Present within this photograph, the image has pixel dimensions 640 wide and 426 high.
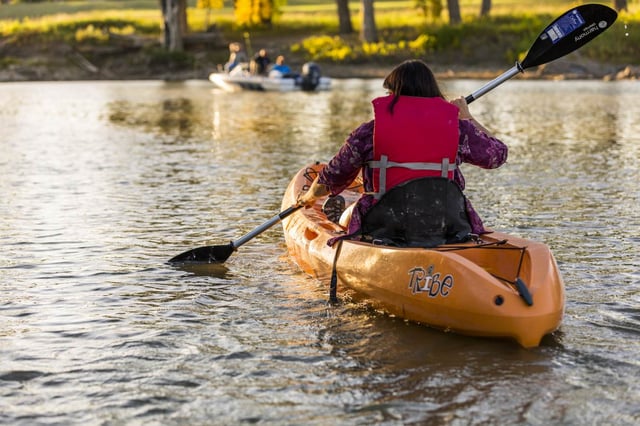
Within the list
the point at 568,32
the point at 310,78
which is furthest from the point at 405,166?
the point at 310,78

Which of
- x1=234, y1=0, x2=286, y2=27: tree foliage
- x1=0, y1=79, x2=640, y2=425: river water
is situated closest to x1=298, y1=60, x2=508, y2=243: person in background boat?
x1=0, y1=79, x2=640, y2=425: river water

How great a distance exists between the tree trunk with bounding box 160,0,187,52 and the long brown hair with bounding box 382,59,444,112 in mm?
38756

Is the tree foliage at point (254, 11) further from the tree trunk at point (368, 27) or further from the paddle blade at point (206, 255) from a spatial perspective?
the paddle blade at point (206, 255)

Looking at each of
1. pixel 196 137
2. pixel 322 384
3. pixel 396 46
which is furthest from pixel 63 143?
pixel 396 46

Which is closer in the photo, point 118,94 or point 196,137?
point 196,137

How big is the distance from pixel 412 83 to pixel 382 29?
40.0 metres

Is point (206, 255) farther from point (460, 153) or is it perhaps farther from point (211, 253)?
point (460, 153)

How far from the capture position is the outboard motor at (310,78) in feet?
105

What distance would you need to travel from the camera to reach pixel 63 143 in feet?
59.3

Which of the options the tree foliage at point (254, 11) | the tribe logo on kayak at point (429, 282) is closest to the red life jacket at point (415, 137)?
the tribe logo on kayak at point (429, 282)

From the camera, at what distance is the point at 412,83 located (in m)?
6.62

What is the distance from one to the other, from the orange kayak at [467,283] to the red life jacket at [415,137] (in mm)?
459

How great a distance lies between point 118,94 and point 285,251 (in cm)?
2423

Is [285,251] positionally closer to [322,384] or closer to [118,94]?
[322,384]
